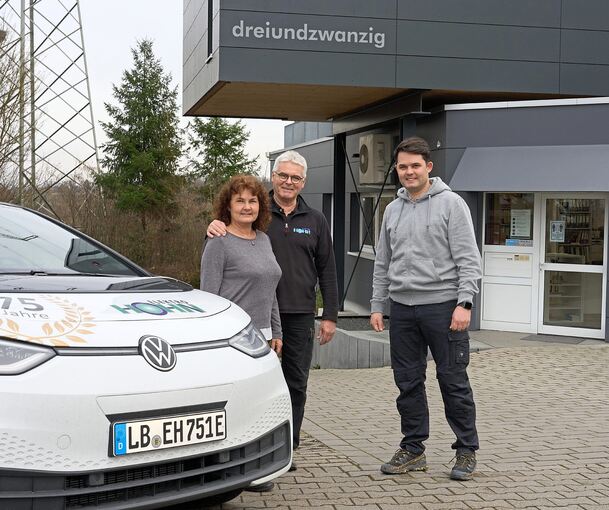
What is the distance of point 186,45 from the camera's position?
1931 cm

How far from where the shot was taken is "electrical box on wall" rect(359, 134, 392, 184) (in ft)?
49.9

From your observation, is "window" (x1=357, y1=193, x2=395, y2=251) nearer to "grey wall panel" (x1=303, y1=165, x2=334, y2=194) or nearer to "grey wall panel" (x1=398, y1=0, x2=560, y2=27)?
"grey wall panel" (x1=303, y1=165, x2=334, y2=194)

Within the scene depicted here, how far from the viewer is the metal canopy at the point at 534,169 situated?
38.6ft

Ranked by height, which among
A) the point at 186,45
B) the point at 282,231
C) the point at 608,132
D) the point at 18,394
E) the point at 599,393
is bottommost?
the point at 599,393

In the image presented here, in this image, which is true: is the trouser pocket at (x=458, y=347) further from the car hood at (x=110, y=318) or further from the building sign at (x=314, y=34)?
the building sign at (x=314, y=34)

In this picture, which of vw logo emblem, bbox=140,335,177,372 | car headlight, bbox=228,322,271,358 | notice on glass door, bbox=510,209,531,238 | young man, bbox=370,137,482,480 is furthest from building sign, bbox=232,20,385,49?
vw logo emblem, bbox=140,335,177,372

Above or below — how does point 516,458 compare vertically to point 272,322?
below

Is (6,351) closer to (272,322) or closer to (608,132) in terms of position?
(272,322)

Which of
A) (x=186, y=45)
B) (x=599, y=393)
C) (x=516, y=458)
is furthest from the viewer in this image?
(x=186, y=45)

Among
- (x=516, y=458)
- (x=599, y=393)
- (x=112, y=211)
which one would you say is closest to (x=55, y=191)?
(x=112, y=211)

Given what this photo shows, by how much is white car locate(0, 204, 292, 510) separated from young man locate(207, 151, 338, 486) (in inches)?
44.9

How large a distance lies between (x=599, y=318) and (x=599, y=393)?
388 cm

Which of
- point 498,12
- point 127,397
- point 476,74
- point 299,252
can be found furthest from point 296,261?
point 498,12

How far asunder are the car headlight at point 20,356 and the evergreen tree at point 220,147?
35.7 metres
